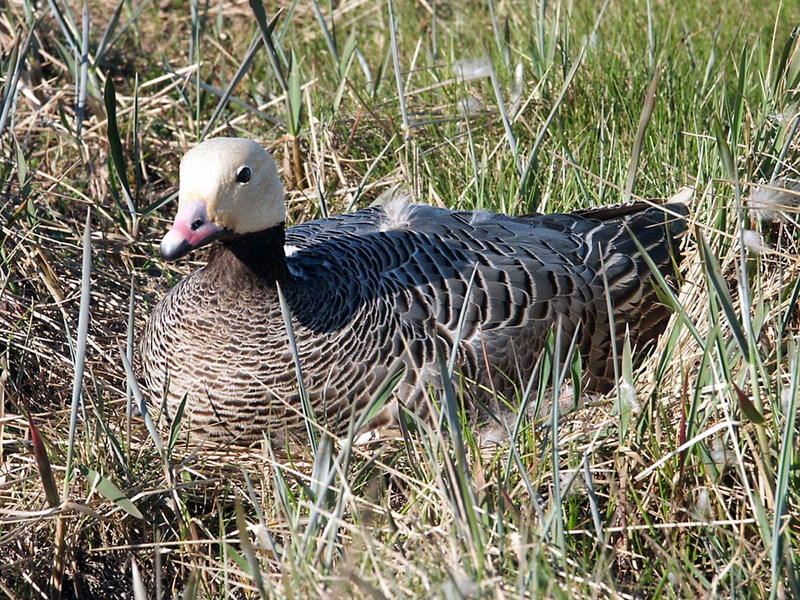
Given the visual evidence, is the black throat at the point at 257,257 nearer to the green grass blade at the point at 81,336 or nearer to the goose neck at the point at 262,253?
the goose neck at the point at 262,253

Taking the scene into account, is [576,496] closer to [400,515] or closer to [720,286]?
[400,515]

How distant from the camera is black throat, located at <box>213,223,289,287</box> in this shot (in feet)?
9.95

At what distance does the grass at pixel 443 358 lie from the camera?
2.22 meters

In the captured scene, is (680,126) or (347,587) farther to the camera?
(680,126)

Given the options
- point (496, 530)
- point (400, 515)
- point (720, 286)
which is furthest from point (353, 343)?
point (720, 286)

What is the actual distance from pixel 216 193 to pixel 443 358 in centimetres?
85

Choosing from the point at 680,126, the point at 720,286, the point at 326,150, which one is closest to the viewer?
the point at 720,286

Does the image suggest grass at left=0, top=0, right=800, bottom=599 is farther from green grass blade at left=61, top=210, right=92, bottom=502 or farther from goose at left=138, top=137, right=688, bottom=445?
goose at left=138, top=137, right=688, bottom=445

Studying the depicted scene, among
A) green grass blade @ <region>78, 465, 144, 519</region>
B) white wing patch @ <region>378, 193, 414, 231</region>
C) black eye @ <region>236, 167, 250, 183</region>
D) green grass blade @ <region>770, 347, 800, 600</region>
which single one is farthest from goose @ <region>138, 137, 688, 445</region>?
green grass blade @ <region>770, 347, 800, 600</region>

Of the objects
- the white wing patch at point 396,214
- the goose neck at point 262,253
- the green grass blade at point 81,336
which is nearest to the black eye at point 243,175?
the goose neck at point 262,253

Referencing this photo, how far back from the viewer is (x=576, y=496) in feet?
8.36

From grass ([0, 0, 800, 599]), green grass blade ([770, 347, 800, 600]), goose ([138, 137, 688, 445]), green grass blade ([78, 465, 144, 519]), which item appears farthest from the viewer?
goose ([138, 137, 688, 445])

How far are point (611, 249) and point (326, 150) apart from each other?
144 centimetres

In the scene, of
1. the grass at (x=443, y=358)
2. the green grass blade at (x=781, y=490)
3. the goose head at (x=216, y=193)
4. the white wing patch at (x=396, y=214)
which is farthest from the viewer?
the white wing patch at (x=396, y=214)
